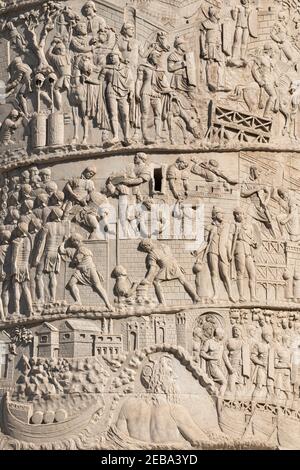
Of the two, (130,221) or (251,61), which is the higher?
(251,61)

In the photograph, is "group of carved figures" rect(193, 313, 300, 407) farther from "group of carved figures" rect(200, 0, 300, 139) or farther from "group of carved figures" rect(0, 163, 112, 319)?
"group of carved figures" rect(200, 0, 300, 139)

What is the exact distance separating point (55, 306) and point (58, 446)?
1.34m

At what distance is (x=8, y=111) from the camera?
23.3 m

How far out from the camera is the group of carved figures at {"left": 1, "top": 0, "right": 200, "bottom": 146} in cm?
2273

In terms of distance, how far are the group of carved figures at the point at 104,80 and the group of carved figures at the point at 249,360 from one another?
6.24 ft

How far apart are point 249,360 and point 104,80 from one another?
304 cm

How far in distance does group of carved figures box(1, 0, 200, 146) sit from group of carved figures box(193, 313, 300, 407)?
1.90 meters

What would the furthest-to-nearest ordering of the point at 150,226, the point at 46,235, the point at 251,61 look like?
the point at 251,61
the point at 46,235
the point at 150,226

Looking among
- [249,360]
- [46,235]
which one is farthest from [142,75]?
[249,360]

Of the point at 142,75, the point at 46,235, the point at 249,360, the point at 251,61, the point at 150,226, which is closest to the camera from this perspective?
the point at 249,360

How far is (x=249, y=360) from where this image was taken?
22188mm

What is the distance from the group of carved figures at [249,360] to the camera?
22109mm

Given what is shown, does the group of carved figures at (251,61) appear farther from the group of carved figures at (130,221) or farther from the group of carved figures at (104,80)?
the group of carved figures at (130,221)

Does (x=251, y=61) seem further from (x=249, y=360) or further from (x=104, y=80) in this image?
(x=249, y=360)
